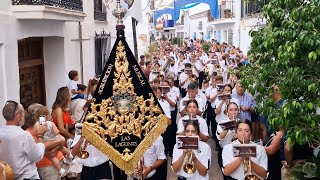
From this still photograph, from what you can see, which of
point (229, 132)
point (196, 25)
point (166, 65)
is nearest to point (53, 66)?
point (166, 65)

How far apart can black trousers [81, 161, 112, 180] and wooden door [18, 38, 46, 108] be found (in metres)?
5.04

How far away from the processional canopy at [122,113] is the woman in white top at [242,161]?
33.7 inches

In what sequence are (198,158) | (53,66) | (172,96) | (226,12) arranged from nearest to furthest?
(198,158) → (172,96) → (53,66) → (226,12)

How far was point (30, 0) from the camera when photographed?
10.1 m

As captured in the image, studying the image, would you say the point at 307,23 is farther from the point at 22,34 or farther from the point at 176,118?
the point at 22,34

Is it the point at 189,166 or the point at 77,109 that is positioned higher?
the point at 77,109

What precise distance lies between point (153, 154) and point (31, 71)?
6.51 metres

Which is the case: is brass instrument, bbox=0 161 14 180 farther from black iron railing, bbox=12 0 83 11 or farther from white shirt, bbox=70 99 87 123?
black iron railing, bbox=12 0 83 11

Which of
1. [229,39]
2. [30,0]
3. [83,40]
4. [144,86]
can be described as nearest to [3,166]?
[144,86]

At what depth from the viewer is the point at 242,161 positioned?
5.73 meters

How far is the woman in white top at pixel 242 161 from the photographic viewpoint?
5.74 metres

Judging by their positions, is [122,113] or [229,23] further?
[229,23]

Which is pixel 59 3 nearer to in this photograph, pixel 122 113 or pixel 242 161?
pixel 122 113

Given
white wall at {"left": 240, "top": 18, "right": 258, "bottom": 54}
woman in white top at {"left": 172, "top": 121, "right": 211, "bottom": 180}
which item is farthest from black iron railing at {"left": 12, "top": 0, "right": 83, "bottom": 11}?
white wall at {"left": 240, "top": 18, "right": 258, "bottom": 54}
